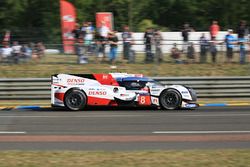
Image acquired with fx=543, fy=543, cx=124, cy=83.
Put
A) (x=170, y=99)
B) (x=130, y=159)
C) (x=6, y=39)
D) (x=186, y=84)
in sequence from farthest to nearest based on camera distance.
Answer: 1. (x=6, y=39)
2. (x=186, y=84)
3. (x=170, y=99)
4. (x=130, y=159)

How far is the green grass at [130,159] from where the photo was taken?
743 cm

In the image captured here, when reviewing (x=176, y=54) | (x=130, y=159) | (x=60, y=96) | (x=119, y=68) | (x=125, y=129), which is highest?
(x=176, y=54)

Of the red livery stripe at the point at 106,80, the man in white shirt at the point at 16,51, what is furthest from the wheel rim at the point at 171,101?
the man in white shirt at the point at 16,51

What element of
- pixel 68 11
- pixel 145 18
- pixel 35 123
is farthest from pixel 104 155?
pixel 145 18

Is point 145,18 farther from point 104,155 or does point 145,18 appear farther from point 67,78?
point 104,155

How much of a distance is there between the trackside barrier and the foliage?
20674 mm

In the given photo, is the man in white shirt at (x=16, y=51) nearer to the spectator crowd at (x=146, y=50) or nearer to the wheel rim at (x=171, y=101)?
the spectator crowd at (x=146, y=50)

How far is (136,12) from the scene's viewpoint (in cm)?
4534

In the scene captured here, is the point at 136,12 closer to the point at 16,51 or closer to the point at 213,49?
the point at 213,49

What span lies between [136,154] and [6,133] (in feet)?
14.3

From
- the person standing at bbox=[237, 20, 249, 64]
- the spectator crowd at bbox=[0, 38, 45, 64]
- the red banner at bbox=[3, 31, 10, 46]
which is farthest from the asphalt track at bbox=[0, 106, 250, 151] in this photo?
the red banner at bbox=[3, 31, 10, 46]

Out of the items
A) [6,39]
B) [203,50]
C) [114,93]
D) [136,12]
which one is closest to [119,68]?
[203,50]

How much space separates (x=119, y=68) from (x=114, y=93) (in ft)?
12.0

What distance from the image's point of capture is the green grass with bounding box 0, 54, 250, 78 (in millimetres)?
20000
